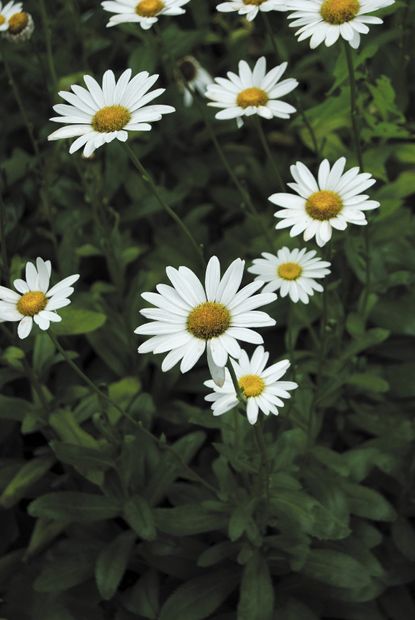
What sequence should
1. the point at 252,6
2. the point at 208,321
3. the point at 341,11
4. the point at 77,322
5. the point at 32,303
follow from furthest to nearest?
the point at 77,322, the point at 252,6, the point at 341,11, the point at 32,303, the point at 208,321

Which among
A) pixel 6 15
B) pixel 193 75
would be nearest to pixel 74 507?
pixel 6 15

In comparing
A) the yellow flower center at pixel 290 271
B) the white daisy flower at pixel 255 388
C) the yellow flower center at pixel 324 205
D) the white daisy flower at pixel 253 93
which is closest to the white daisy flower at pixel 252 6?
the white daisy flower at pixel 253 93

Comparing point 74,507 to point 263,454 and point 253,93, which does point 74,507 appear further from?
point 253,93

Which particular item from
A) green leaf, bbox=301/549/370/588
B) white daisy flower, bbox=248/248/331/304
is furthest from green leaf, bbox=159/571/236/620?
white daisy flower, bbox=248/248/331/304

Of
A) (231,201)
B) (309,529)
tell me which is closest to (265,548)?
(309,529)

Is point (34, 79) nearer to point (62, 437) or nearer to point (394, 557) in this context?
point (62, 437)

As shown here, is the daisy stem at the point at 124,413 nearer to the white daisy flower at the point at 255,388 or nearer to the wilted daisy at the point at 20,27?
the white daisy flower at the point at 255,388

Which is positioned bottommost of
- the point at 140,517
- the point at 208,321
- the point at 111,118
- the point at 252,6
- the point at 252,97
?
the point at 140,517

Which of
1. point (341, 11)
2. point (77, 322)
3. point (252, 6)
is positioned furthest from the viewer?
point (77, 322)
